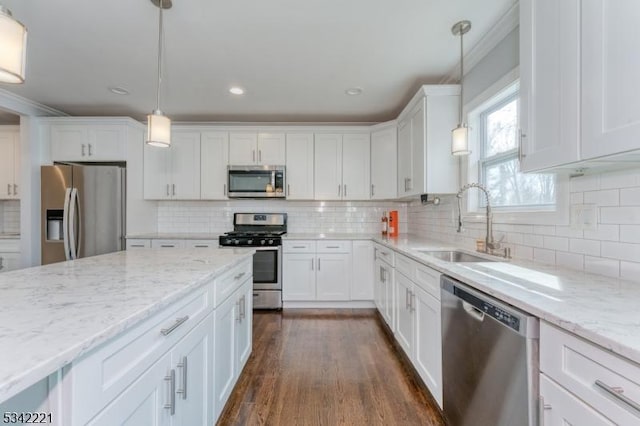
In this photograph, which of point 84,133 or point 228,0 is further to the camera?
point 84,133

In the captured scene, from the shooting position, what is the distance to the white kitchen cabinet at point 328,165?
12.8ft

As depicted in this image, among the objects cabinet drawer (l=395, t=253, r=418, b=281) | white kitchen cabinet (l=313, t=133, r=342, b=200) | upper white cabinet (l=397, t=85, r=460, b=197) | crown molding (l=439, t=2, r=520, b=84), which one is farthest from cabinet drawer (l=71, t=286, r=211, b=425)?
white kitchen cabinet (l=313, t=133, r=342, b=200)

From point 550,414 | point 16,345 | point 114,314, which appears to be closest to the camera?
point 16,345

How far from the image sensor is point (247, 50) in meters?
2.37

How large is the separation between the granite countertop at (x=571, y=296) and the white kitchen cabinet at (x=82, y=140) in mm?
3939

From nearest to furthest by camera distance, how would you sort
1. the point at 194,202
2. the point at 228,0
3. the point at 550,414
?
1. the point at 550,414
2. the point at 228,0
3. the point at 194,202

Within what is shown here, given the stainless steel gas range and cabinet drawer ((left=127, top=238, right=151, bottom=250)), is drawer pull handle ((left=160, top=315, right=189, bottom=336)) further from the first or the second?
cabinet drawer ((left=127, top=238, right=151, bottom=250))

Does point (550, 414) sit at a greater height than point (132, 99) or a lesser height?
lesser

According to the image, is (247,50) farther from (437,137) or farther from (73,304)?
(73,304)

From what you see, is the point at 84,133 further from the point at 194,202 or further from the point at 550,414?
the point at 550,414

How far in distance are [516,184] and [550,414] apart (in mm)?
1554

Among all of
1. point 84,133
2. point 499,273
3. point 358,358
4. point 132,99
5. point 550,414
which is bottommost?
point 358,358

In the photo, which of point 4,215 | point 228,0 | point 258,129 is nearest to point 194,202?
point 258,129

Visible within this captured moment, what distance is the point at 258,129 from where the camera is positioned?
3.88 metres
